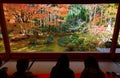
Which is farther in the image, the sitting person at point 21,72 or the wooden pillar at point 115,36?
the wooden pillar at point 115,36

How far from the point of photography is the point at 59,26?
134 inches

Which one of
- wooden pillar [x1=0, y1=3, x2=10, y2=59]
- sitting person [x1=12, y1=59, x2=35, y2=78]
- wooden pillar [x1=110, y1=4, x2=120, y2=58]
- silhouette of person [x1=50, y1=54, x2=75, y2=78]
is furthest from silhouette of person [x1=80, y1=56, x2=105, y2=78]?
wooden pillar [x1=0, y1=3, x2=10, y2=59]

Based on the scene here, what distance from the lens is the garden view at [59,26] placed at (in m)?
3.26

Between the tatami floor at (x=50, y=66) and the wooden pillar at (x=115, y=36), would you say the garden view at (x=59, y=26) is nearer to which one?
the wooden pillar at (x=115, y=36)

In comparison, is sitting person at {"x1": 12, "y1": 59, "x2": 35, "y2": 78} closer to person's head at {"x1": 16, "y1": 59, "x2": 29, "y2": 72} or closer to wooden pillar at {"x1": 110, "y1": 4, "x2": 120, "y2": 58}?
person's head at {"x1": 16, "y1": 59, "x2": 29, "y2": 72}

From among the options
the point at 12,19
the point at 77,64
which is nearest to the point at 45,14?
the point at 12,19

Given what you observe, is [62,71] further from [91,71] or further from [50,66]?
[50,66]

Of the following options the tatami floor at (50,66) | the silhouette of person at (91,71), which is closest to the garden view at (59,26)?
the tatami floor at (50,66)

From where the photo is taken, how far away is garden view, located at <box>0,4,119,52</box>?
3260mm

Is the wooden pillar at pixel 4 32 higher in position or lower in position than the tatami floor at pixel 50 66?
higher

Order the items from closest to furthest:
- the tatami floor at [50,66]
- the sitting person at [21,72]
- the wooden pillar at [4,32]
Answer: the sitting person at [21,72]
the tatami floor at [50,66]
the wooden pillar at [4,32]

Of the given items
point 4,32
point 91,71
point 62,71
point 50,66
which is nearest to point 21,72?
point 62,71

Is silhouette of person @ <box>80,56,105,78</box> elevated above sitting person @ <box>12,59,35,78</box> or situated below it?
above

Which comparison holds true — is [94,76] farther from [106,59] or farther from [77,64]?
[106,59]
